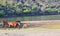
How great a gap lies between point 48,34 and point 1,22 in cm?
115

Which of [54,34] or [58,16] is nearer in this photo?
[54,34]

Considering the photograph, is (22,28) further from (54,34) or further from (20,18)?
(54,34)

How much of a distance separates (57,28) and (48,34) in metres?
0.30

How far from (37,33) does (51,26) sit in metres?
0.40

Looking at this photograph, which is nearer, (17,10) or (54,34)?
(54,34)

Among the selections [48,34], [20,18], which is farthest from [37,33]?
[20,18]

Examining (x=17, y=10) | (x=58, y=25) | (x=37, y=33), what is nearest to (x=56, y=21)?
(x=58, y=25)

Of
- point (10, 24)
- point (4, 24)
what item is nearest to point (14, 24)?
point (10, 24)

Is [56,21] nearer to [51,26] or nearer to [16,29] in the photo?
[51,26]

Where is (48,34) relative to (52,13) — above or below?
below

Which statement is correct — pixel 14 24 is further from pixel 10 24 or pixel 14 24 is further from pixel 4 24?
pixel 4 24

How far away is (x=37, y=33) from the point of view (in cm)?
545

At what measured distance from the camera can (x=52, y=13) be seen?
18.9ft

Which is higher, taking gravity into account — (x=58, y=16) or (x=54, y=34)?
(x=58, y=16)
